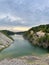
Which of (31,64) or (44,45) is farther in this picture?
(44,45)

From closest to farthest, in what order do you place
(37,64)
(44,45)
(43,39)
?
1. (37,64)
2. (44,45)
3. (43,39)

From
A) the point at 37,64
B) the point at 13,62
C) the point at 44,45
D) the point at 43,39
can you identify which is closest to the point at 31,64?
the point at 37,64

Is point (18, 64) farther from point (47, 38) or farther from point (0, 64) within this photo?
point (47, 38)

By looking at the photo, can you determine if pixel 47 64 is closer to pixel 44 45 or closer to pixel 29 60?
pixel 29 60

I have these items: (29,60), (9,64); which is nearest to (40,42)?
(29,60)

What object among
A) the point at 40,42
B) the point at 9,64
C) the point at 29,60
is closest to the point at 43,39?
the point at 40,42

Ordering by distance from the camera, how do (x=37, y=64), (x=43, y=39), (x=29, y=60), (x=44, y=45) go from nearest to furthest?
(x=37, y=64)
(x=29, y=60)
(x=44, y=45)
(x=43, y=39)

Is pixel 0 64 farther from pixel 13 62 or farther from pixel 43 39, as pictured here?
pixel 43 39

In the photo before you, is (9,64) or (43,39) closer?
(9,64)

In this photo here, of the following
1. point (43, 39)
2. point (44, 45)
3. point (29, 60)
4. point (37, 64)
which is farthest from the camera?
point (43, 39)
